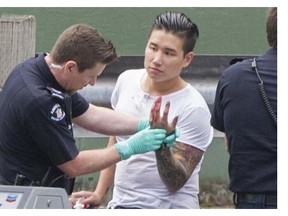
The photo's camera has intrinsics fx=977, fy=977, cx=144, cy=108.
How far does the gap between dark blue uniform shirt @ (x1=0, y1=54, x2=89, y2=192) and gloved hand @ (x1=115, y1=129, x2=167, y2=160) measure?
22cm

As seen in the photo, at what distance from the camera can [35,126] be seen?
169 inches

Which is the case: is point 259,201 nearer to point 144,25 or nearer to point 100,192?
point 100,192

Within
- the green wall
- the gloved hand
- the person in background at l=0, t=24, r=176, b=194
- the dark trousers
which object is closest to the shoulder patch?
the person in background at l=0, t=24, r=176, b=194

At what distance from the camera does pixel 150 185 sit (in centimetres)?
457

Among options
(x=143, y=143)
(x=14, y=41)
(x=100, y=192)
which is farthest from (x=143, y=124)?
(x=14, y=41)

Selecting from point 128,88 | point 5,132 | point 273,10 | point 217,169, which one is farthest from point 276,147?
point 217,169

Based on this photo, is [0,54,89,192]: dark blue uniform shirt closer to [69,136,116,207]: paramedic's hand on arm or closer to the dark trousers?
[69,136,116,207]: paramedic's hand on arm

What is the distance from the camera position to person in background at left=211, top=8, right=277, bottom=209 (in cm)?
411

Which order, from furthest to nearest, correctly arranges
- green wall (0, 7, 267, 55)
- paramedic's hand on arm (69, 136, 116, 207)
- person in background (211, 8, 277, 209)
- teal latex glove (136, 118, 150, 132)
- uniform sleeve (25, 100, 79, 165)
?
green wall (0, 7, 267, 55) → paramedic's hand on arm (69, 136, 116, 207) → teal latex glove (136, 118, 150, 132) → uniform sleeve (25, 100, 79, 165) → person in background (211, 8, 277, 209)

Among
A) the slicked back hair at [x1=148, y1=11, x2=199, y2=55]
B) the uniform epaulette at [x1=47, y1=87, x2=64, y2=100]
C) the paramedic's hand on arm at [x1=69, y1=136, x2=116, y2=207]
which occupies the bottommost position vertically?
the paramedic's hand on arm at [x1=69, y1=136, x2=116, y2=207]

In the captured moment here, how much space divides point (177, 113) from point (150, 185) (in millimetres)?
360

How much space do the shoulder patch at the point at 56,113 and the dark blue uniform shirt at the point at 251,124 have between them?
2.41 ft

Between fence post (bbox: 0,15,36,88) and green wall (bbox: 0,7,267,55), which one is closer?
fence post (bbox: 0,15,36,88)

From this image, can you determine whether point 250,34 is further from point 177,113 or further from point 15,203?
point 15,203
